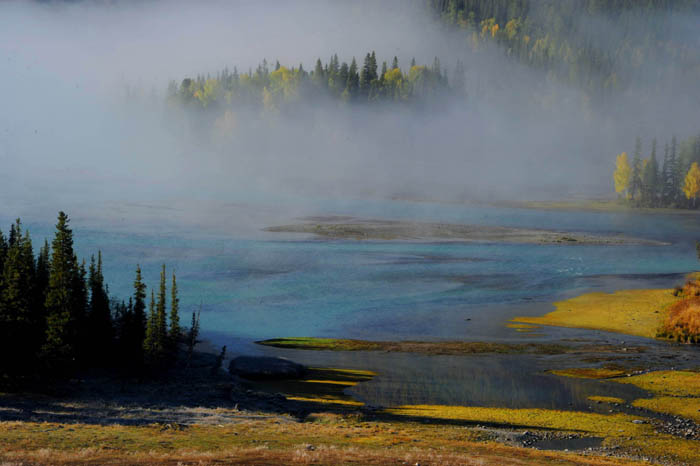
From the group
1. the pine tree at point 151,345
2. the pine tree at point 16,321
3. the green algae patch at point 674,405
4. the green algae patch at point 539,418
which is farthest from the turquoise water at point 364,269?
the green algae patch at point 539,418

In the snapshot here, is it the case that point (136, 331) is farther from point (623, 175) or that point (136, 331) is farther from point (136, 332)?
point (623, 175)

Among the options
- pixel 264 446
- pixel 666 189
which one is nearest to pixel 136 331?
pixel 264 446

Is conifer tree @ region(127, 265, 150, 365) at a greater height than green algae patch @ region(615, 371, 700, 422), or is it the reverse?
conifer tree @ region(127, 265, 150, 365)

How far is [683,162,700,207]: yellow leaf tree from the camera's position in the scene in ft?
525

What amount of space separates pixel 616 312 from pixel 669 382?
25.3 metres

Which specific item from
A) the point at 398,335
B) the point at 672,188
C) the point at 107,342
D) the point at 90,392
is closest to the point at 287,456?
the point at 90,392

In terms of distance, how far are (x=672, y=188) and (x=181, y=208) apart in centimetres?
12570

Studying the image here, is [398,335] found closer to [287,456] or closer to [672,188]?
[287,456]

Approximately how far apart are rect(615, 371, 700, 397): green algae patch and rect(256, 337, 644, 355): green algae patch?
6866 mm

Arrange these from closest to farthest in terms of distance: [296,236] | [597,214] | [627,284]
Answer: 1. [627,284]
2. [296,236]
3. [597,214]

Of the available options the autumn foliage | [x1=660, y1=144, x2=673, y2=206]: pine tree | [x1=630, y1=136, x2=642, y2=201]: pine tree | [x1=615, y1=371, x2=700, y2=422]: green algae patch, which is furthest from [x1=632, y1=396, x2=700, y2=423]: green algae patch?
[x1=630, y1=136, x2=642, y2=201]: pine tree

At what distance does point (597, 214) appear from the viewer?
160125 millimetres

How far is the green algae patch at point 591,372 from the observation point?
4406 cm

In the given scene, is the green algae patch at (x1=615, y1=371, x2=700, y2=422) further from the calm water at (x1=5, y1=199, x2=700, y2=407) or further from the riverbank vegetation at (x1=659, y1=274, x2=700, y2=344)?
the riverbank vegetation at (x1=659, y1=274, x2=700, y2=344)
